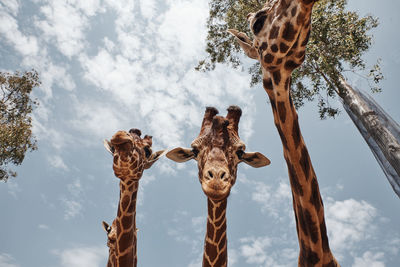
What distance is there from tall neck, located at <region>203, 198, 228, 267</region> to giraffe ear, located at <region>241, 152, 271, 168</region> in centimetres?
77

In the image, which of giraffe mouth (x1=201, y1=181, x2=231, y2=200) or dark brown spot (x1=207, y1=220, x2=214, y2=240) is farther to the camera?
dark brown spot (x1=207, y1=220, x2=214, y2=240)

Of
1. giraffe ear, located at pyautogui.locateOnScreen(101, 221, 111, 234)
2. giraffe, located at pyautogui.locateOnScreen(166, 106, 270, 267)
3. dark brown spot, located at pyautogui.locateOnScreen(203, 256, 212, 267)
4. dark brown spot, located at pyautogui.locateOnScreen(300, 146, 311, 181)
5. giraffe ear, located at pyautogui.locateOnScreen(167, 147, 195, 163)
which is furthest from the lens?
giraffe ear, located at pyautogui.locateOnScreen(101, 221, 111, 234)

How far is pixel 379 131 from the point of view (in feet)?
22.9

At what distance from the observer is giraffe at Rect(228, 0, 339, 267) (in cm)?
222

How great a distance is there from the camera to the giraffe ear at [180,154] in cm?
440

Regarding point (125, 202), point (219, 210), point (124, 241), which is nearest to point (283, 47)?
point (219, 210)

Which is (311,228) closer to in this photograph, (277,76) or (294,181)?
(294,181)

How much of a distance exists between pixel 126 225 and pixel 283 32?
4.30m

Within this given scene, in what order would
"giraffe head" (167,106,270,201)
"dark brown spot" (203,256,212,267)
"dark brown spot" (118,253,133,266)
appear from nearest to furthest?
"giraffe head" (167,106,270,201)
"dark brown spot" (203,256,212,267)
"dark brown spot" (118,253,133,266)

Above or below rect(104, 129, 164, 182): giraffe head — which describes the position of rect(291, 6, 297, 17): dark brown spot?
below

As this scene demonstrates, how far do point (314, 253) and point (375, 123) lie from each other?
6.30 m

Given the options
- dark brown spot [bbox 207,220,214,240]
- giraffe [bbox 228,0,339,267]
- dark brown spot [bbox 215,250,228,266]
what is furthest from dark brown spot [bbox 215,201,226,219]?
giraffe [bbox 228,0,339,267]

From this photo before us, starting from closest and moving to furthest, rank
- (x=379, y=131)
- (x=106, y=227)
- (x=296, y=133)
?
(x=296, y=133) → (x=379, y=131) → (x=106, y=227)

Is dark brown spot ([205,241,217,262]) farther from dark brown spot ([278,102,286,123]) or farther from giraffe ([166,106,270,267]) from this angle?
dark brown spot ([278,102,286,123])
